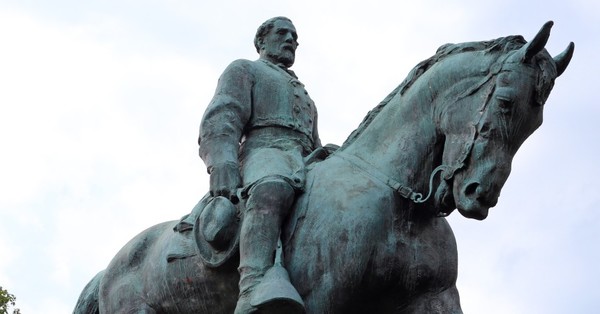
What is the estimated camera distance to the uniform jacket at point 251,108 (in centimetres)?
926

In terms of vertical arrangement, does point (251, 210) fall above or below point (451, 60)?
below

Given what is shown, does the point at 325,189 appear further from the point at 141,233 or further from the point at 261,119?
the point at 141,233

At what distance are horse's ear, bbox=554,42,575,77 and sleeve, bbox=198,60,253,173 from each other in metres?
2.47

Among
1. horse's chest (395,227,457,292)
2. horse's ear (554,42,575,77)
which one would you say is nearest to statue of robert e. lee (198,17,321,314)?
horse's chest (395,227,457,292)

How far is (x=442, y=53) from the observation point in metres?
8.84

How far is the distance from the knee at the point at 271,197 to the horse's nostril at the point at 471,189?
128cm

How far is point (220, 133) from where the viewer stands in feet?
30.3

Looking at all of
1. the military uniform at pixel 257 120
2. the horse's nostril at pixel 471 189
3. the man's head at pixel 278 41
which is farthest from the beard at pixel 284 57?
the horse's nostril at pixel 471 189

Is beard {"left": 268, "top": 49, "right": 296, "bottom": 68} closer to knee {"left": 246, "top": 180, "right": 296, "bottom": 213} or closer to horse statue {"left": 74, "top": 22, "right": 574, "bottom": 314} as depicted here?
horse statue {"left": 74, "top": 22, "right": 574, "bottom": 314}

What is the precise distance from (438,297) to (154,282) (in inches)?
90.2

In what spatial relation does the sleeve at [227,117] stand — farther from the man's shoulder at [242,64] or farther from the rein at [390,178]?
the rein at [390,178]

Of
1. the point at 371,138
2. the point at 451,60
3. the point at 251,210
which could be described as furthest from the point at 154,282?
the point at 451,60

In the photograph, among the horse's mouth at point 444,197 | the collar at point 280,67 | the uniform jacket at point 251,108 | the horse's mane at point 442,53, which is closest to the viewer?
the horse's mouth at point 444,197

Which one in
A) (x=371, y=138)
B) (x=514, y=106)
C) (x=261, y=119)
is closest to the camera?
(x=514, y=106)
